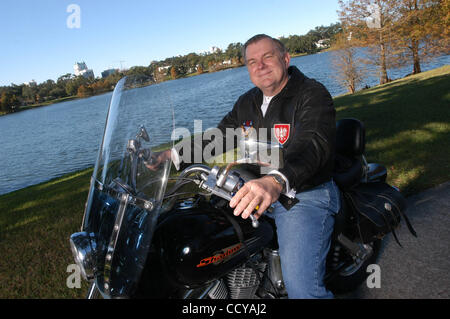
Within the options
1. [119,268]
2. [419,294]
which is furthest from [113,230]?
[419,294]

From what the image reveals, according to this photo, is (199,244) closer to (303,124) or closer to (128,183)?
(128,183)

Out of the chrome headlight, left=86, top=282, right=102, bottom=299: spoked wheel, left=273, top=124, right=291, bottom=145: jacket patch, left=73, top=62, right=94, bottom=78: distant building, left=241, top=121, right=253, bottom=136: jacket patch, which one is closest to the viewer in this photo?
the chrome headlight

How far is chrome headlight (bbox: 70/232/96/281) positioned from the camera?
1.34m

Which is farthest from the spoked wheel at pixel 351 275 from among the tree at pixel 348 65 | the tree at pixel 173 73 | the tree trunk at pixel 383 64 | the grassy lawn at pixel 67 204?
the tree at pixel 348 65

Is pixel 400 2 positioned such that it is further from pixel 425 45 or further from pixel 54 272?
pixel 54 272

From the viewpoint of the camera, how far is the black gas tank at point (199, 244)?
155cm

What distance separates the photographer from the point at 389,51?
2714 centimetres

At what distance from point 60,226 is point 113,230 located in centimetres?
422

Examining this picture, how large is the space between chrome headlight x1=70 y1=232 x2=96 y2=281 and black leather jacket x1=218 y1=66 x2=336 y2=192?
37.6 inches

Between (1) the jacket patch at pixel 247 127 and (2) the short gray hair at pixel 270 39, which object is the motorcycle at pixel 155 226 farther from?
(2) the short gray hair at pixel 270 39

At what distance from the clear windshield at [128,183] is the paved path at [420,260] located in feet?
6.25

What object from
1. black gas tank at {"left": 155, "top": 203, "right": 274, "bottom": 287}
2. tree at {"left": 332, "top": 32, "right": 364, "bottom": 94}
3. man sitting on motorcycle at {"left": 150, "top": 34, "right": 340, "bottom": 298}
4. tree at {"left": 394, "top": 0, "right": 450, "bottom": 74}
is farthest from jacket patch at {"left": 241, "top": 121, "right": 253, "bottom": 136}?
tree at {"left": 332, "top": 32, "right": 364, "bottom": 94}

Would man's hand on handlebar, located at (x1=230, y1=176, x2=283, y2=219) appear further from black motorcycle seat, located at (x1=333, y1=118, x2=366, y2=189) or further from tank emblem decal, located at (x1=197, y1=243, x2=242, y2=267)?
black motorcycle seat, located at (x1=333, y1=118, x2=366, y2=189)

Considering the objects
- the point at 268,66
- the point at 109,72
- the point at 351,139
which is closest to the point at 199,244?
the point at 109,72
